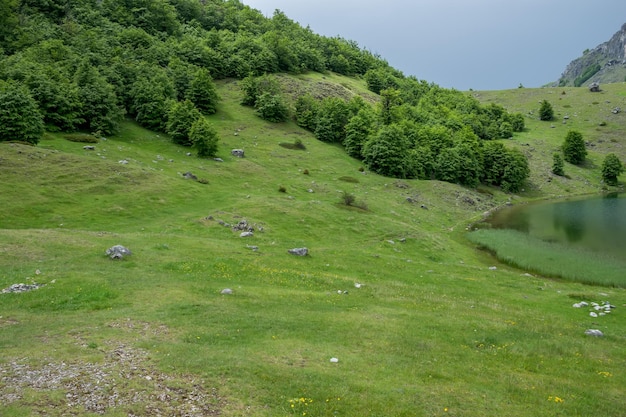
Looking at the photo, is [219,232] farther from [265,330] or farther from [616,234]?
[616,234]

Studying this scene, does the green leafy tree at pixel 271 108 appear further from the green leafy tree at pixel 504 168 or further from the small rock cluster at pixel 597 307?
the small rock cluster at pixel 597 307

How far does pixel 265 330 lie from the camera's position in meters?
21.5

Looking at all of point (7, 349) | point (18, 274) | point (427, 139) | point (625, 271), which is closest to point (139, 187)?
point (18, 274)

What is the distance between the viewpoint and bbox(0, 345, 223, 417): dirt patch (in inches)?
509

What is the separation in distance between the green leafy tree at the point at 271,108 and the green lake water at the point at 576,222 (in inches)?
2640

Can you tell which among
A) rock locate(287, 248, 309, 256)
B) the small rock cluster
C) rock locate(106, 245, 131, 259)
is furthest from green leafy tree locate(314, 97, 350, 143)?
the small rock cluster

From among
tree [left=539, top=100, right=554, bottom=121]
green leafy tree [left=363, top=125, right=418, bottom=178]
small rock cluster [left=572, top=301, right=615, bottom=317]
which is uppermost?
tree [left=539, top=100, right=554, bottom=121]

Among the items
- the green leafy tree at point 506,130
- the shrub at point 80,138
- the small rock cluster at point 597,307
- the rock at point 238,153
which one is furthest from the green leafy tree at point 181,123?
the green leafy tree at point 506,130

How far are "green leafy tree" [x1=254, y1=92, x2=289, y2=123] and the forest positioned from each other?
12.6 inches

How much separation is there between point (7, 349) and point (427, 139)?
113 metres

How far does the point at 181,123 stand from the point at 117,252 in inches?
2451

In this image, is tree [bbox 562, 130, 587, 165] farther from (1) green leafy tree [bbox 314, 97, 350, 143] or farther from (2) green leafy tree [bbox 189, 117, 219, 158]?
(2) green leafy tree [bbox 189, 117, 219, 158]

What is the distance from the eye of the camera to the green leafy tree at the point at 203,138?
3307 inches

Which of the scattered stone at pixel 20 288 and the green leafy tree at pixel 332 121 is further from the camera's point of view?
the green leafy tree at pixel 332 121
